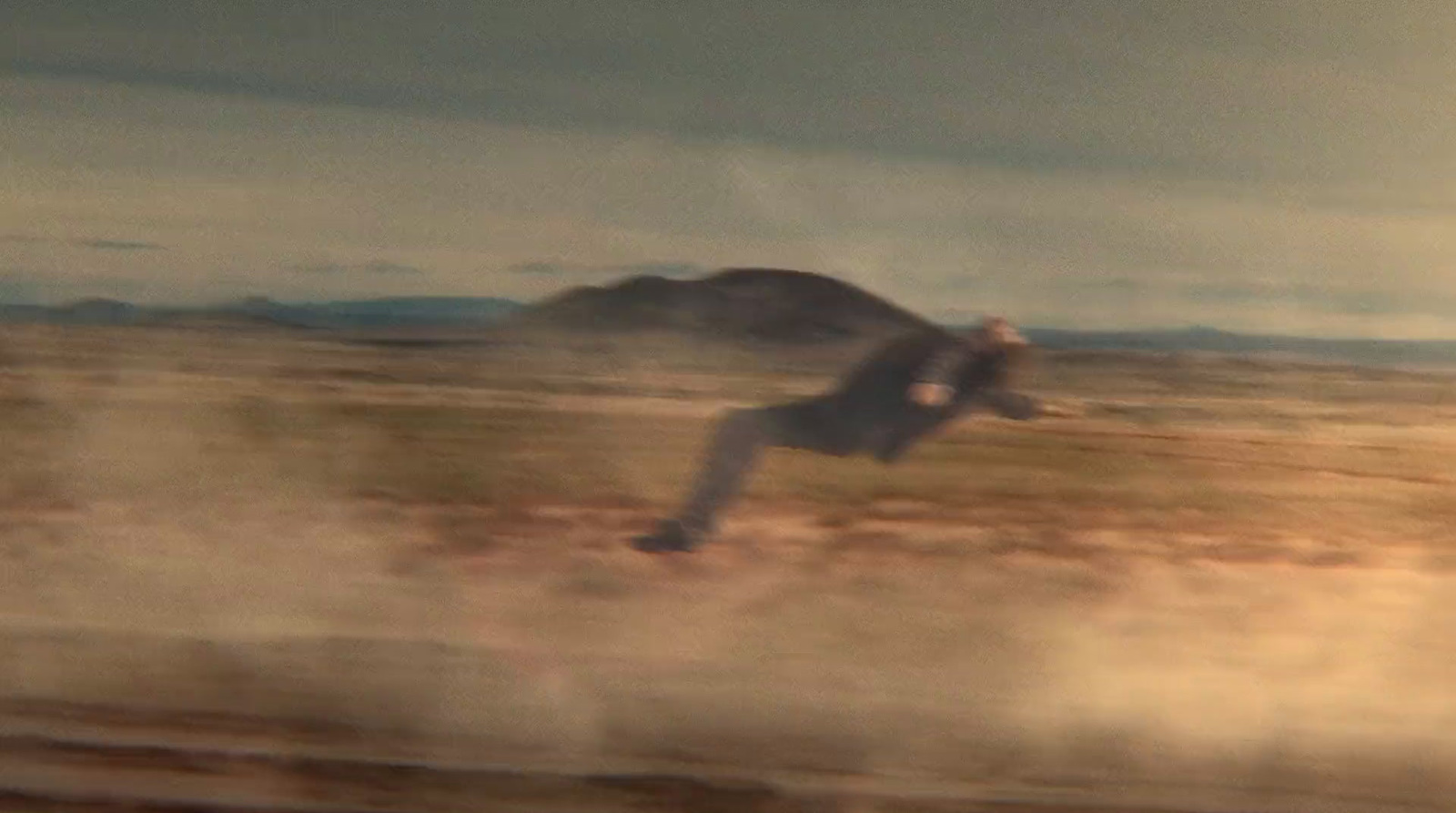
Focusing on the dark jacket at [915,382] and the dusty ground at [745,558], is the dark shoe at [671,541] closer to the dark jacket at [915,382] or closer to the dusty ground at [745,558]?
the dusty ground at [745,558]

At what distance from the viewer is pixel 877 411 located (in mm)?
5277

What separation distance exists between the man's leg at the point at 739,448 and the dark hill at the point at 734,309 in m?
0.24

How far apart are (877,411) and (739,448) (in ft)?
1.45

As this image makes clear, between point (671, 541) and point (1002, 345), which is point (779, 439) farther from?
point (1002, 345)

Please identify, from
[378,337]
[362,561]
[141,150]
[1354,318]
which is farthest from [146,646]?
[1354,318]

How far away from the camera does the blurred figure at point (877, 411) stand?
5258mm

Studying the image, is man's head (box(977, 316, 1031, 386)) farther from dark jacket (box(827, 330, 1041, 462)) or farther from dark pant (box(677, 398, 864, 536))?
dark pant (box(677, 398, 864, 536))

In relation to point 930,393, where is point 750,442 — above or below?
below

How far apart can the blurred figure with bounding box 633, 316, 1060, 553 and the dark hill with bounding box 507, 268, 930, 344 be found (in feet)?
0.39

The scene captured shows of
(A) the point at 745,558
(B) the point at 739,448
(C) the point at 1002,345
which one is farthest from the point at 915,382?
(A) the point at 745,558

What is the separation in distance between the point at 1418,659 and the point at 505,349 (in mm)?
2939

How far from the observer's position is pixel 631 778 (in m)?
4.89

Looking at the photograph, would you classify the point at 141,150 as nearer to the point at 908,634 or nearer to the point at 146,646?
the point at 146,646

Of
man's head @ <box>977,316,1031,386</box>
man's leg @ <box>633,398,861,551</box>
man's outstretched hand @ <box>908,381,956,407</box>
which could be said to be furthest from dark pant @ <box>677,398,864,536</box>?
man's head @ <box>977,316,1031,386</box>
